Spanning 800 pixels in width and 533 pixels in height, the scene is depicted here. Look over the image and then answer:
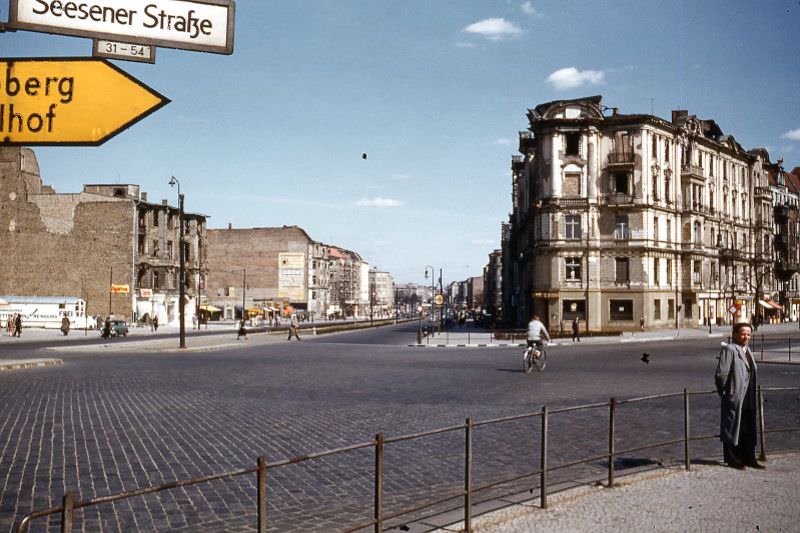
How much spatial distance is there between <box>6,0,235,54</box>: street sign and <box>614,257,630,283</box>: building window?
187 ft

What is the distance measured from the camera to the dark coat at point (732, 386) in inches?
354

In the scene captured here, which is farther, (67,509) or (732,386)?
(732,386)

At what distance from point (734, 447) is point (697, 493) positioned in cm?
165

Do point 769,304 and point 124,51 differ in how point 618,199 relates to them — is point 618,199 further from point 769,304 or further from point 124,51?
point 124,51

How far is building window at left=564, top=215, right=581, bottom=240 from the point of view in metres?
57.6

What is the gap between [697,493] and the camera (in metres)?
7.82

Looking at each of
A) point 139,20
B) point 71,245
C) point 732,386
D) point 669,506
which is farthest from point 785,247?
point 139,20

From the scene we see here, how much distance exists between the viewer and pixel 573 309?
188ft

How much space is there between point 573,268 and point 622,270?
151 inches

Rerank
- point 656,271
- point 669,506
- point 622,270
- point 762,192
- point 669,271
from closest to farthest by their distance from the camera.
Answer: point 669,506 → point 622,270 → point 656,271 → point 669,271 → point 762,192

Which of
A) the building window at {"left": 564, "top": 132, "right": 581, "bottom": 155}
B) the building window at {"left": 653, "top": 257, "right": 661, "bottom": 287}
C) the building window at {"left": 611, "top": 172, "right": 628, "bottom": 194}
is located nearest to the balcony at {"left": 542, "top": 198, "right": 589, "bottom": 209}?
the building window at {"left": 611, "top": 172, "right": 628, "bottom": 194}

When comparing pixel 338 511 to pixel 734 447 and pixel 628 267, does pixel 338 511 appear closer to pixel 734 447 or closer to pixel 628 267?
pixel 734 447

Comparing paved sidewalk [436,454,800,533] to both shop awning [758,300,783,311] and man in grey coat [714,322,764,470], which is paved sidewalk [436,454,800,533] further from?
shop awning [758,300,783,311]

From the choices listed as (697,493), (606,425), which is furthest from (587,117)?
(697,493)
